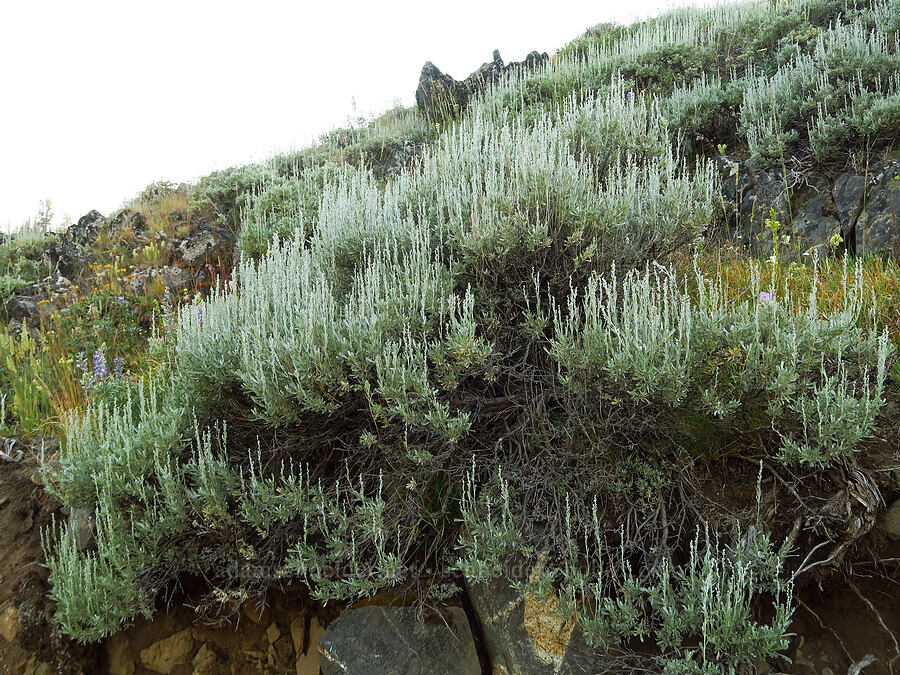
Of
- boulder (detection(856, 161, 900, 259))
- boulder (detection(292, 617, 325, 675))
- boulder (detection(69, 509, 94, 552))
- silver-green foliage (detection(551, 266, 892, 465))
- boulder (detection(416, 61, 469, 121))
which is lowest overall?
boulder (detection(292, 617, 325, 675))

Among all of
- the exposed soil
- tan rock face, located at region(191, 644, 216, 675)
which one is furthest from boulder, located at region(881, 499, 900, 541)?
tan rock face, located at region(191, 644, 216, 675)

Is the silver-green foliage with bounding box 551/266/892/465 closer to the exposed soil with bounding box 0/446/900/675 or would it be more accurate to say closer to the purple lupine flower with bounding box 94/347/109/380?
the exposed soil with bounding box 0/446/900/675

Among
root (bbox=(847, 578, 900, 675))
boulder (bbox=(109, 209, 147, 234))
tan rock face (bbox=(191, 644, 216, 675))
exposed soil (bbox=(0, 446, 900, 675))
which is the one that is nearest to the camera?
root (bbox=(847, 578, 900, 675))

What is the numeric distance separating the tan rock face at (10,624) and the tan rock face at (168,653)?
681 mm

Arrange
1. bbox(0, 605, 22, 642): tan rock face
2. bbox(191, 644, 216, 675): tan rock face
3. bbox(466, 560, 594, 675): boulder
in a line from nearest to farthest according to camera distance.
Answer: bbox(466, 560, 594, 675): boulder, bbox(0, 605, 22, 642): tan rock face, bbox(191, 644, 216, 675): tan rock face

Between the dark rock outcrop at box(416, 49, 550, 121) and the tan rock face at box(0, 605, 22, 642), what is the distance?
9.77 metres

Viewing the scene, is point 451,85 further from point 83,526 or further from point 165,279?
point 83,526

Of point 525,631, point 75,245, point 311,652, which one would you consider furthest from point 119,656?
point 75,245

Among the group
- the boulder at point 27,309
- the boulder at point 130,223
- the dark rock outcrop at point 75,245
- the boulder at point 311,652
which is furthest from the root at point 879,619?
the dark rock outcrop at point 75,245

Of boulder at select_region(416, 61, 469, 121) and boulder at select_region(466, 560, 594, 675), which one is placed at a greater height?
boulder at select_region(416, 61, 469, 121)

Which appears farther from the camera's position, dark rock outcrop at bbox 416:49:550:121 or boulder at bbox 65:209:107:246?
dark rock outcrop at bbox 416:49:550:121

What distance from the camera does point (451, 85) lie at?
11125 mm

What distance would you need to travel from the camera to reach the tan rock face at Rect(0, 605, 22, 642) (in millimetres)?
2850

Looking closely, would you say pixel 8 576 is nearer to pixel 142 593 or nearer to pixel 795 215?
pixel 142 593
